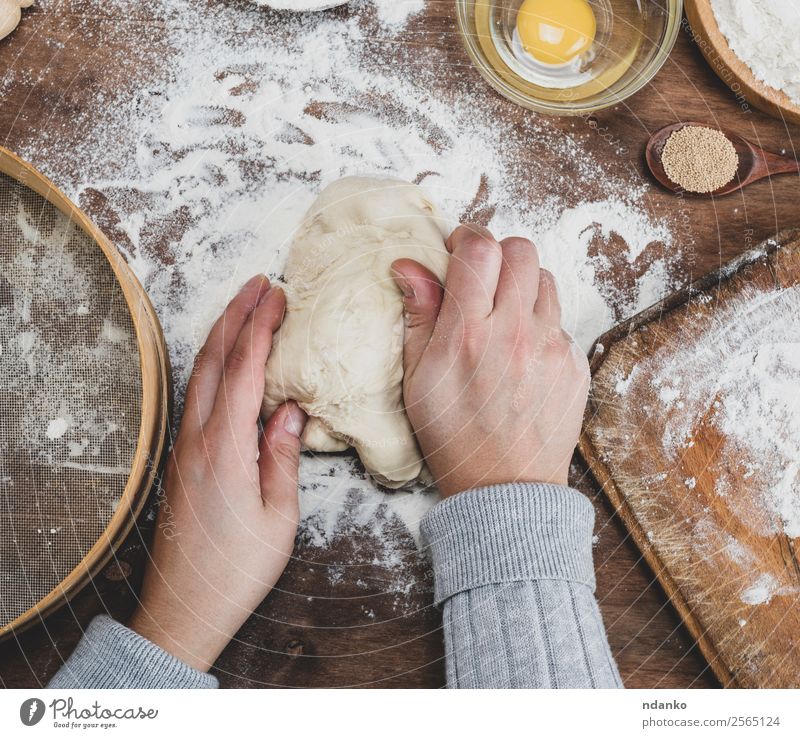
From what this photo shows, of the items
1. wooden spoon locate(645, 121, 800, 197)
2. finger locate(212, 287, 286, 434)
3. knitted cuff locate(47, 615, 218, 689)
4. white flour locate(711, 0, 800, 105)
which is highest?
white flour locate(711, 0, 800, 105)

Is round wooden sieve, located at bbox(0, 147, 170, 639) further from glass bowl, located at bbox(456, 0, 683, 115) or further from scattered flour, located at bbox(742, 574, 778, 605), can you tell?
scattered flour, located at bbox(742, 574, 778, 605)

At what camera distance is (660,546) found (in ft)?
2.26

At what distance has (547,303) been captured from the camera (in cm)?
69

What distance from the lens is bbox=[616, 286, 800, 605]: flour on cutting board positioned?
2.31 feet

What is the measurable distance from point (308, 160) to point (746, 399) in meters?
0.58

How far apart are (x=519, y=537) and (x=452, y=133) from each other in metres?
0.47

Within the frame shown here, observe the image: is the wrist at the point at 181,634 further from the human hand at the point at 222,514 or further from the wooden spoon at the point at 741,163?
the wooden spoon at the point at 741,163

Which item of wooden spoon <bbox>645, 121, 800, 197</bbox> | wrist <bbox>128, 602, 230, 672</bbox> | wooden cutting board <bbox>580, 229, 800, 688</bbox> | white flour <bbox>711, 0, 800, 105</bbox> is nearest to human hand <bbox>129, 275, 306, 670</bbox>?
wrist <bbox>128, 602, 230, 672</bbox>

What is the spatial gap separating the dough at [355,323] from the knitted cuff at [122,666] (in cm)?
25

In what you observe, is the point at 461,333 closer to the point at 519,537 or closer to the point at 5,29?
the point at 519,537

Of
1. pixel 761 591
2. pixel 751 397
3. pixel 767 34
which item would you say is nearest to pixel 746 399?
pixel 751 397

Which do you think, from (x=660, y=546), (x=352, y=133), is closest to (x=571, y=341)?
(x=660, y=546)

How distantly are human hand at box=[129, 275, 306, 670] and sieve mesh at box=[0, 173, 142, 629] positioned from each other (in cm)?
7

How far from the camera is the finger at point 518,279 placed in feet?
2.19
